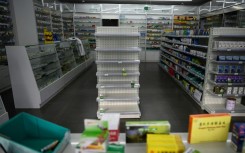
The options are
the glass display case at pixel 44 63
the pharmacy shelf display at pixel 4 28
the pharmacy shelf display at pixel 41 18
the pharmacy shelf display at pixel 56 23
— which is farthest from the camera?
the pharmacy shelf display at pixel 56 23

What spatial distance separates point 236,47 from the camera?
162 inches

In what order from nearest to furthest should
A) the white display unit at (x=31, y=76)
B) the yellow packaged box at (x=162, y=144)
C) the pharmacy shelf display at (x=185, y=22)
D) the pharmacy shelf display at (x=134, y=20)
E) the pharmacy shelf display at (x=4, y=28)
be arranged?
the yellow packaged box at (x=162, y=144) < the white display unit at (x=31, y=76) < the pharmacy shelf display at (x=4, y=28) < the pharmacy shelf display at (x=185, y=22) < the pharmacy shelf display at (x=134, y=20)

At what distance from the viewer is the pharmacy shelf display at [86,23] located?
12148mm

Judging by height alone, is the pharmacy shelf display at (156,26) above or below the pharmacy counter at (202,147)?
above

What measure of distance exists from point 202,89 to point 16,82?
4.85m

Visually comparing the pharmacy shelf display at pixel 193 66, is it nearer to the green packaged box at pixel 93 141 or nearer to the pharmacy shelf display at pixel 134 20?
the green packaged box at pixel 93 141

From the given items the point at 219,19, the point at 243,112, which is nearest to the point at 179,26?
the point at 219,19

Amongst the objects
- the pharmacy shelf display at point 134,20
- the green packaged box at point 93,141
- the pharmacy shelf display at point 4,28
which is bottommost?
the green packaged box at point 93,141

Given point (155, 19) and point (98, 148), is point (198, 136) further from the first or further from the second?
point (155, 19)

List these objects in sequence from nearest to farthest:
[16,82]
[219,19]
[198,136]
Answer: [198,136], [16,82], [219,19]

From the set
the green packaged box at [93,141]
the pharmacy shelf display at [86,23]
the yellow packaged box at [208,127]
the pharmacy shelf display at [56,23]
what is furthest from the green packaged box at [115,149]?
the pharmacy shelf display at [86,23]

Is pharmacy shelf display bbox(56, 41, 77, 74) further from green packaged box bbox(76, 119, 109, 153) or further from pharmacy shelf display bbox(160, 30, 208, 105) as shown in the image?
green packaged box bbox(76, 119, 109, 153)

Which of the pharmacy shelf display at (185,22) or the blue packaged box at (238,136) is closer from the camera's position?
Answer: the blue packaged box at (238,136)

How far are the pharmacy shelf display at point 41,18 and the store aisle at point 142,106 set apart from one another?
351cm
